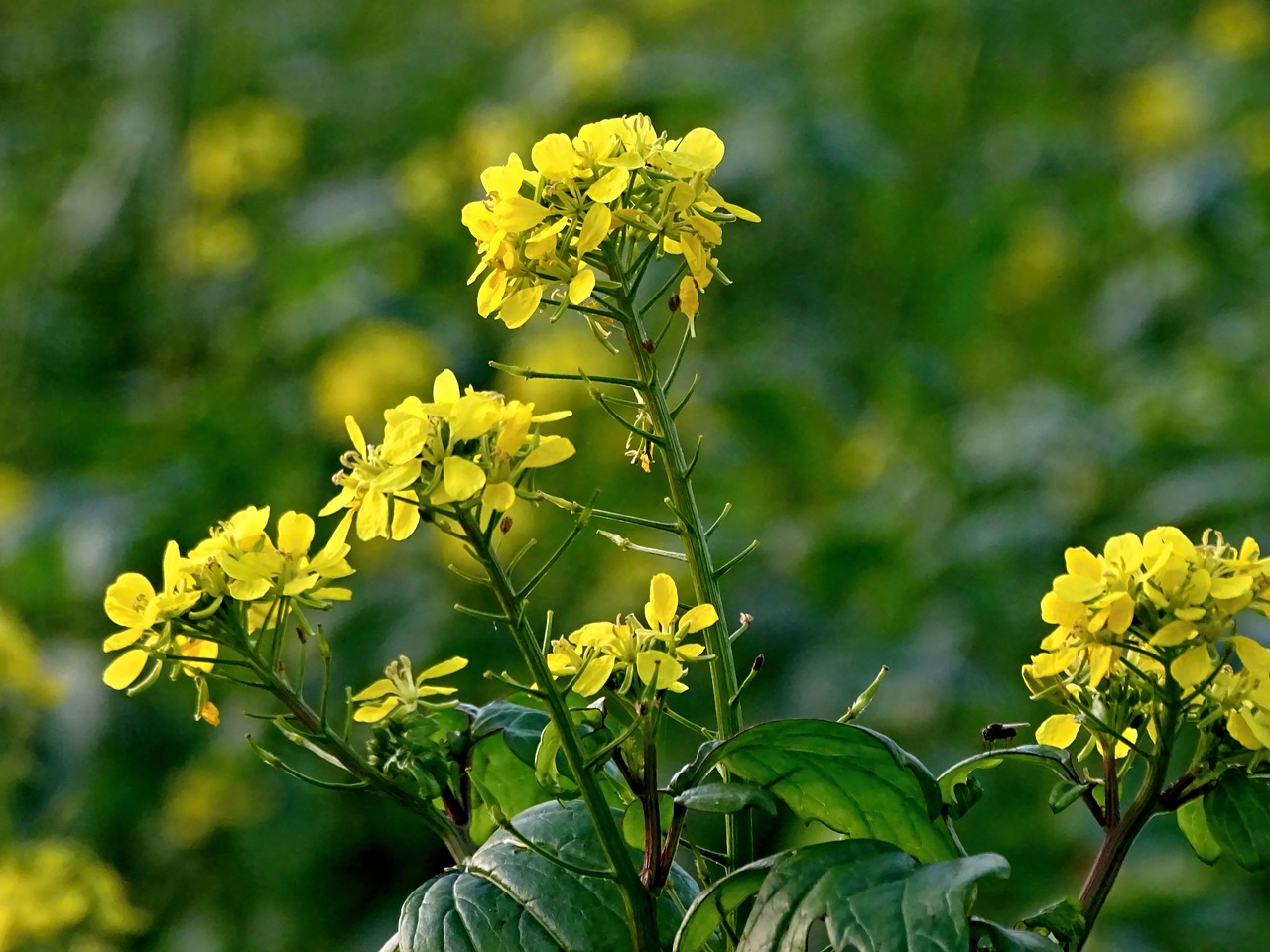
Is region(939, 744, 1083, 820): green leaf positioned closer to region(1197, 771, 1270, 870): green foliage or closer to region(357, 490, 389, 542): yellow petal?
region(1197, 771, 1270, 870): green foliage

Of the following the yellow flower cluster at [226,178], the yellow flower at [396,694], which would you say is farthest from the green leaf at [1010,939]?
the yellow flower cluster at [226,178]

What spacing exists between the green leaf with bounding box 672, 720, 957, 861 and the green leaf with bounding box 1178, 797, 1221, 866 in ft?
0.42

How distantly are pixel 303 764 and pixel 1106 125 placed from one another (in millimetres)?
3135

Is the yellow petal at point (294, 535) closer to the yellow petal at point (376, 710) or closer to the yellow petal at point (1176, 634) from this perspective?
the yellow petal at point (376, 710)

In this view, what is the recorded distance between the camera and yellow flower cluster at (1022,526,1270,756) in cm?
66

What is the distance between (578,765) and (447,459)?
136 mm

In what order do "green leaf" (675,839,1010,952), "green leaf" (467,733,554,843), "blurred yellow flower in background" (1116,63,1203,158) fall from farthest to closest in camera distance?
"blurred yellow flower in background" (1116,63,1203,158) → "green leaf" (467,733,554,843) → "green leaf" (675,839,1010,952)

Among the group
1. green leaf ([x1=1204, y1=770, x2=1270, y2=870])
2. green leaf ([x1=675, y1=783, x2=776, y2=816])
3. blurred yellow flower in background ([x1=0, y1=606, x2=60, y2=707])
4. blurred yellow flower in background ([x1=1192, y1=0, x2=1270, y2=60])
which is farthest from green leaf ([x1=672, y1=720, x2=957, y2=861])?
blurred yellow flower in background ([x1=1192, y1=0, x2=1270, y2=60])

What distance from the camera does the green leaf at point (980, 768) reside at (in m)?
0.67

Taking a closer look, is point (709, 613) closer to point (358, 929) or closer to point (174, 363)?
point (358, 929)

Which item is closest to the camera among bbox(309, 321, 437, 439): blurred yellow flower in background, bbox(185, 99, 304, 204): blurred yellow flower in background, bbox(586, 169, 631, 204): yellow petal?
bbox(586, 169, 631, 204): yellow petal

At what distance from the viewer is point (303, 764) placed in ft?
8.04

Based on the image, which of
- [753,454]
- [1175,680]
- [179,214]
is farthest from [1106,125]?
[1175,680]

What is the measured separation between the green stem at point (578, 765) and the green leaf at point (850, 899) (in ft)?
0.08
